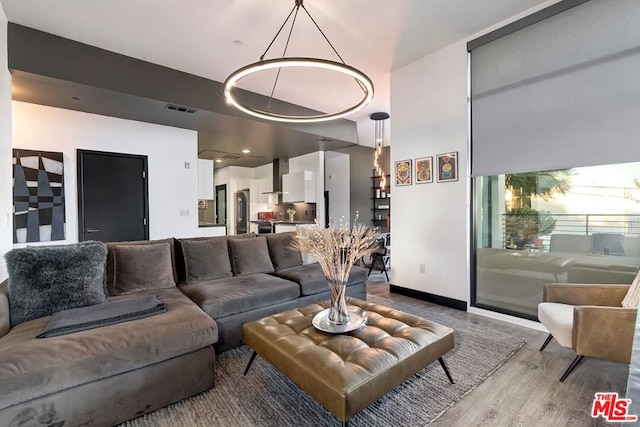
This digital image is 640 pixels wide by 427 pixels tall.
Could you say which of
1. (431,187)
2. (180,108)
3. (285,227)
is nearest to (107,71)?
(180,108)

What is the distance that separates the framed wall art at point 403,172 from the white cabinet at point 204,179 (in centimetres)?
374

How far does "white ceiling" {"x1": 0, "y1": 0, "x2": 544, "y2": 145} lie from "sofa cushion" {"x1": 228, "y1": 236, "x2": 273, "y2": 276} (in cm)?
236

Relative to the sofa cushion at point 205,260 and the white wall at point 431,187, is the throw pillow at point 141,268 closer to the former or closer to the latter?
the sofa cushion at point 205,260

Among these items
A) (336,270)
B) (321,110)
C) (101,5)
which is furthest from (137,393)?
(321,110)

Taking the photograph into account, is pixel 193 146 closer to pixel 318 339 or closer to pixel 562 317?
pixel 318 339

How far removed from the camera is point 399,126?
166 inches

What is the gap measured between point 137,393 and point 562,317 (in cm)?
289

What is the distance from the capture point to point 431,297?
12.7 feet

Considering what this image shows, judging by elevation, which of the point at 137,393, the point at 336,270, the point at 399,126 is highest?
the point at 399,126

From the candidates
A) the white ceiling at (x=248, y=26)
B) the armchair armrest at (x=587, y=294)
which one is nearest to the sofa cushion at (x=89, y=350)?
the armchair armrest at (x=587, y=294)

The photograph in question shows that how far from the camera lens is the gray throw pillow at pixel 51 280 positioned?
203cm

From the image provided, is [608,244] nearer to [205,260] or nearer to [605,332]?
[605,332]

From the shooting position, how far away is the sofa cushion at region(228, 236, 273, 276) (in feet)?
11.1

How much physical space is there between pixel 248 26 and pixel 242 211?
6.90 meters
